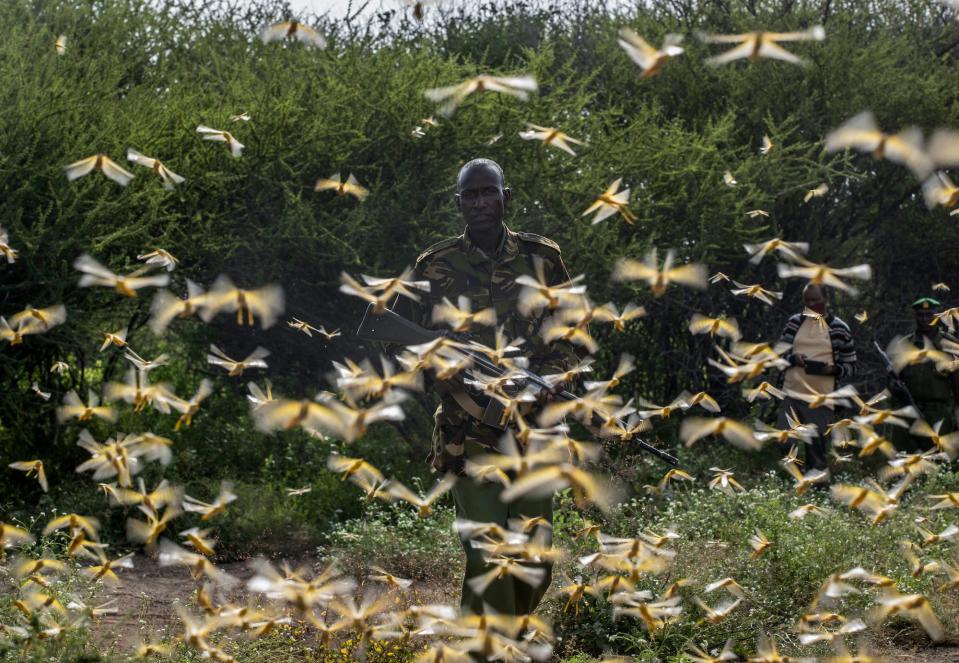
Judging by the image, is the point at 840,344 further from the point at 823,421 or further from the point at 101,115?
the point at 101,115

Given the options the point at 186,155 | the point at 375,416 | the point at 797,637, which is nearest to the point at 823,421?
the point at 797,637

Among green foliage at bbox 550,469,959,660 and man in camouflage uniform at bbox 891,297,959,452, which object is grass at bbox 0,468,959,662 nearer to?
green foliage at bbox 550,469,959,660

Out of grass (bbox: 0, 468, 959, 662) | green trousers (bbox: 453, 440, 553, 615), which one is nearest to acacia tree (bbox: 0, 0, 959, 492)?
grass (bbox: 0, 468, 959, 662)

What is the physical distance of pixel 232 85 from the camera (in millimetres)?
8711

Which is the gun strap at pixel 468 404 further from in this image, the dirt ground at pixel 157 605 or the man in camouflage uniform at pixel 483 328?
the dirt ground at pixel 157 605

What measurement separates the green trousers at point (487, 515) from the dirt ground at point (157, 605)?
4.74 feet

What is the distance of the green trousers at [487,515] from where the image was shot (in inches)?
155

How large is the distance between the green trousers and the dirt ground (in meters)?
1.44

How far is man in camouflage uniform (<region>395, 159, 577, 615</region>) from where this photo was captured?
3971mm

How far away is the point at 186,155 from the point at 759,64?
631 cm

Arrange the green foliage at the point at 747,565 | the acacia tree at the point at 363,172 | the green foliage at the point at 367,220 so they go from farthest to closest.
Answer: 1. the acacia tree at the point at 363,172
2. the green foliage at the point at 367,220
3. the green foliage at the point at 747,565

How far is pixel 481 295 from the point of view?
4.25m

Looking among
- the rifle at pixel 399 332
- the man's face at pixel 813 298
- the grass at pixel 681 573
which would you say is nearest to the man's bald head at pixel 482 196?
the rifle at pixel 399 332

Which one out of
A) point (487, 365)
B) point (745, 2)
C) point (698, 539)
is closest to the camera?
point (487, 365)
